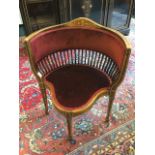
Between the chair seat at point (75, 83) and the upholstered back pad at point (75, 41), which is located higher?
the upholstered back pad at point (75, 41)

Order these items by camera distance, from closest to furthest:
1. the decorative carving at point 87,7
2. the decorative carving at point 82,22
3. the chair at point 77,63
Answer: the chair at point 77,63 → the decorative carving at point 82,22 → the decorative carving at point 87,7

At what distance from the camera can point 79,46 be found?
1.30 m

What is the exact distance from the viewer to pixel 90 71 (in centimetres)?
132

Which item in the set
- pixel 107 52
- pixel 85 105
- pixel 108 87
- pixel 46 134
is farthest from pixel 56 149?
pixel 107 52

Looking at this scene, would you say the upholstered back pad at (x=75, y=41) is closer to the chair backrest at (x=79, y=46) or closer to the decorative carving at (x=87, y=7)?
the chair backrest at (x=79, y=46)

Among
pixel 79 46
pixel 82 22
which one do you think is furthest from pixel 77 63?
pixel 82 22

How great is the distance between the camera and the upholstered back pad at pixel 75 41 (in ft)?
3.68

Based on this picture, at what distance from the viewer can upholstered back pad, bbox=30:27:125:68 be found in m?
1.12

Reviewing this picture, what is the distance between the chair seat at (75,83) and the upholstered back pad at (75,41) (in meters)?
0.16

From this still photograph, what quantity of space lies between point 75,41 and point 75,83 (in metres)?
0.31

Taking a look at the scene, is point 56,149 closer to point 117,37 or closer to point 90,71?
point 90,71

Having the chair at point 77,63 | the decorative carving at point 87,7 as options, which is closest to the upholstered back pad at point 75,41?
the chair at point 77,63

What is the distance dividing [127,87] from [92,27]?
0.84m

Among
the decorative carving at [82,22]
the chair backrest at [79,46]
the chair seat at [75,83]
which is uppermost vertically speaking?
the decorative carving at [82,22]
